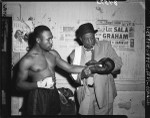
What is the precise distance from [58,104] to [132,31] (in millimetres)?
1630

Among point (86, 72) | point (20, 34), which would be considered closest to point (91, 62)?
point (86, 72)

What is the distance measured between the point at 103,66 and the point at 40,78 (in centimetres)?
70

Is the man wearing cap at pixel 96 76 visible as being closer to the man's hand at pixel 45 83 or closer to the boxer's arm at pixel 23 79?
the man's hand at pixel 45 83

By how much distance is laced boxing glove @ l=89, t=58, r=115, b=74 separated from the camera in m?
1.96

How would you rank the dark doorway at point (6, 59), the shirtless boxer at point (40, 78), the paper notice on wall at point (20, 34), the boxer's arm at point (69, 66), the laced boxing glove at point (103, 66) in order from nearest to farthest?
the shirtless boxer at point (40, 78), the laced boxing glove at point (103, 66), the boxer's arm at point (69, 66), the dark doorway at point (6, 59), the paper notice on wall at point (20, 34)

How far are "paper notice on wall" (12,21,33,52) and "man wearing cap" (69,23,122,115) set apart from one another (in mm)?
923

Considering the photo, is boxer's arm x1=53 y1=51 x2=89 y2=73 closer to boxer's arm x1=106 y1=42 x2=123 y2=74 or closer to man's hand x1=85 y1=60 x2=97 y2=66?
man's hand x1=85 y1=60 x2=97 y2=66

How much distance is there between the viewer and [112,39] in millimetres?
2732

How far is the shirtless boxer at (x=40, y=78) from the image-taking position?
1.76m

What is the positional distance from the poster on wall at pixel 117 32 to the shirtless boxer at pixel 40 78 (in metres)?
1.07

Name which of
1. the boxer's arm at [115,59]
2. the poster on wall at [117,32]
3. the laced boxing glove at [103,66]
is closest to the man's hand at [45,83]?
the laced boxing glove at [103,66]

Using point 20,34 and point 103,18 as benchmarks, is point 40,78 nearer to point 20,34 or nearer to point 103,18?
point 20,34

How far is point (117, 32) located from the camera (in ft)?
8.89

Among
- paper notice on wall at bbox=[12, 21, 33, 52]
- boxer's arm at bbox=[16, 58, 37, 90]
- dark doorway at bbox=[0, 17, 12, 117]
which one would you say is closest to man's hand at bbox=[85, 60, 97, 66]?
boxer's arm at bbox=[16, 58, 37, 90]
